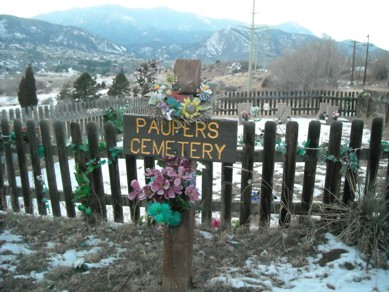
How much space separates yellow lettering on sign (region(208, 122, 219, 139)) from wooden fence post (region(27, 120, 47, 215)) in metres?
2.72

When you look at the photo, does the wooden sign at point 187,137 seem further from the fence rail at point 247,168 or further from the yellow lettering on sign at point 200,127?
the fence rail at point 247,168

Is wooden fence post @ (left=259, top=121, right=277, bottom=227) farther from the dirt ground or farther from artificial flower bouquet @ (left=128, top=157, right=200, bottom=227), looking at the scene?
artificial flower bouquet @ (left=128, top=157, right=200, bottom=227)

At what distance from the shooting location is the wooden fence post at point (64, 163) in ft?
13.8

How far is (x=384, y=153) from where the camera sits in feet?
12.5

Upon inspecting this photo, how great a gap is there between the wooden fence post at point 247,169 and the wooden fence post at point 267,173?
134 millimetres

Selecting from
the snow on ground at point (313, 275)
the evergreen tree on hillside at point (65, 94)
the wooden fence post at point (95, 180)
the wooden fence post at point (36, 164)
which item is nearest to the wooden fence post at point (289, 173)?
the snow on ground at point (313, 275)

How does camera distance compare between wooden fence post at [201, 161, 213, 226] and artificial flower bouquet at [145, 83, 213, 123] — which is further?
wooden fence post at [201, 161, 213, 226]

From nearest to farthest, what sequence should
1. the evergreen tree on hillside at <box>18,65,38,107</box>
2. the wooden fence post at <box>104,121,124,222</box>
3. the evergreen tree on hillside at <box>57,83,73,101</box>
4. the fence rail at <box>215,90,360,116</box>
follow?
the wooden fence post at <box>104,121,124,222</box>, the evergreen tree on hillside at <box>57,83,73,101</box>, the fence rail at <box>215,90,360,116</box>, the evergreen tree on hillside at <box>18,65,38,107</box>

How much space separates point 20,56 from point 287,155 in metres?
187

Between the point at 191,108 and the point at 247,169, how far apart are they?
158 cm

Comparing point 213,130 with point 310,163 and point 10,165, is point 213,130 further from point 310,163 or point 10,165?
point 10,165

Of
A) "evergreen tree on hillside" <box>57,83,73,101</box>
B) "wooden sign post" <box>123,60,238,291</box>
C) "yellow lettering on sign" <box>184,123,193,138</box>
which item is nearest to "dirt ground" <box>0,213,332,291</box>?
"wooden sign post" <box>123,60,238,291</box>

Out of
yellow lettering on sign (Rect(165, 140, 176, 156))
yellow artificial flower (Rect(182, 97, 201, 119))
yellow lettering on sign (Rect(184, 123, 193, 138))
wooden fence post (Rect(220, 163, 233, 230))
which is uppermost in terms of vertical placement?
yellow artificial flower (Rect(182, 97, 201, 119))

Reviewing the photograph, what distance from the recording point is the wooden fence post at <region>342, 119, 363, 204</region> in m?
3.65
